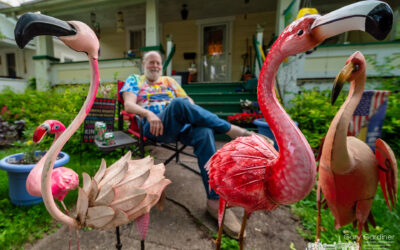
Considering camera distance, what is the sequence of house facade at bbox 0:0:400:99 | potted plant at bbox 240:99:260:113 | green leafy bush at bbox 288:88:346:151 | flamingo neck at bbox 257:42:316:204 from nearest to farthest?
flamingo neck at bbox 257:42:316:204 → green leafy bush at bbox 288:88:346:151 → potted plant at bbox 240:99:260:113 → house facade at bbox 0:0:400:99

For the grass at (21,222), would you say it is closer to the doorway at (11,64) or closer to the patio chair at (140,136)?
the patio chair at (140,136)

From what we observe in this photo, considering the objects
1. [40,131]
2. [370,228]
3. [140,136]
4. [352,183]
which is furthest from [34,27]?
[370,228]

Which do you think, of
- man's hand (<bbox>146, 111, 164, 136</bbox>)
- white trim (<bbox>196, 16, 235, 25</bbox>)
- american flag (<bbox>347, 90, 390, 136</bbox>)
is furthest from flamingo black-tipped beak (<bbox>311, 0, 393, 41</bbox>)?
white trim (<bbox>196, 16, 235, 25</bbox>)

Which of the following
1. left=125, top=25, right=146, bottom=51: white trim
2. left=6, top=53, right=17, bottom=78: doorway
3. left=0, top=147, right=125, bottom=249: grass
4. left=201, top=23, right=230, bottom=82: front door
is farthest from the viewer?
left=6, top=53, right=17, bottom=78: doorway

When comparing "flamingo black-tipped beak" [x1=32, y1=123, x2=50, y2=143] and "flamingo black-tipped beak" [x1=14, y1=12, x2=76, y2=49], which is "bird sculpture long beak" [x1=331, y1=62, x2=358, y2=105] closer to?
"flamingo black-tipped beak" [x1=14, y1=12, x2=76, y2=49]

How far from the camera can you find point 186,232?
153cm

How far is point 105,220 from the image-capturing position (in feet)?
2.80

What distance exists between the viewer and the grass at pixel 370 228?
1.16 meters

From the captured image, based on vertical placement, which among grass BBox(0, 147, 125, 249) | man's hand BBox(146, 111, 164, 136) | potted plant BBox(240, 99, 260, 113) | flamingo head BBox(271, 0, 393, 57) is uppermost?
flamingo head BBox(271, 0, 393, 57)

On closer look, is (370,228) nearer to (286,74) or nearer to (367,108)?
(367,108)

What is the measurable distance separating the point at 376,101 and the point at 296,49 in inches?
36.0

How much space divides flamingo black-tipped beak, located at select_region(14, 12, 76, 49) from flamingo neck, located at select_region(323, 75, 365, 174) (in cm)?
116

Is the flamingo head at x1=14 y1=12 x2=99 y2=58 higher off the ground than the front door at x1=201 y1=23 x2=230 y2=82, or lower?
lower

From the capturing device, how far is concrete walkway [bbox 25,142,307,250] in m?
1.39
